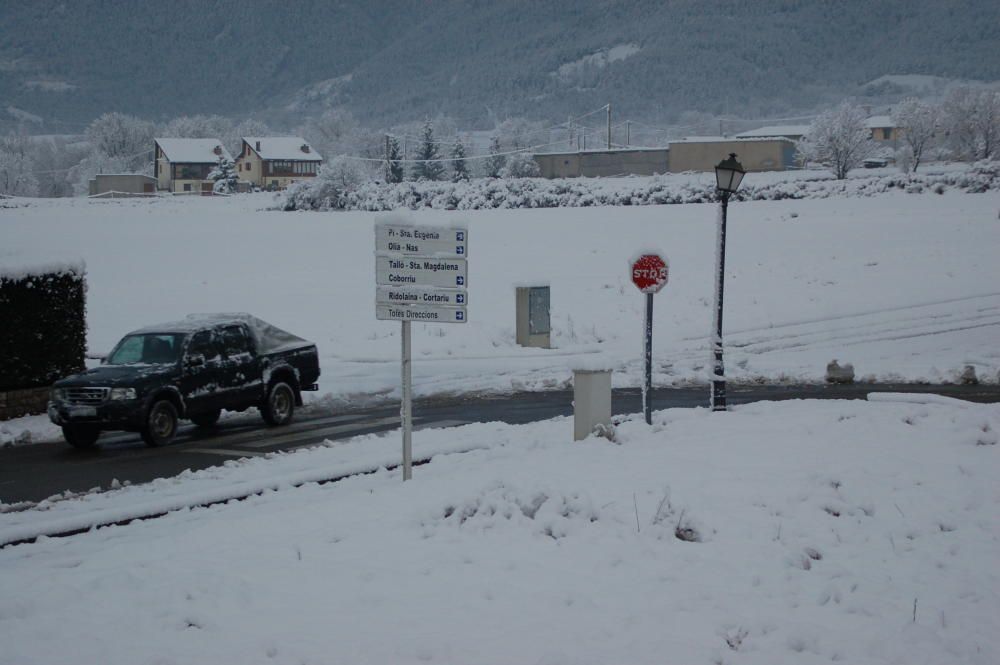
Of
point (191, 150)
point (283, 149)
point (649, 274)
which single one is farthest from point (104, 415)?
point (283, 149)

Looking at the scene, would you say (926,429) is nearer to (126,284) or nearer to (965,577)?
(965,577)

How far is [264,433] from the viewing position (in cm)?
1708

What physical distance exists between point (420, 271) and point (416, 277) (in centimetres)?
8

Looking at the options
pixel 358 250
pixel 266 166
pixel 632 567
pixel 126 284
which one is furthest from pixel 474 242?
pixel 266 166

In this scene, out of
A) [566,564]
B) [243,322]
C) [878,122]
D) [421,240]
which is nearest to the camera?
[566,564]

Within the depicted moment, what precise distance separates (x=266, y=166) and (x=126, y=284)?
11167 cm

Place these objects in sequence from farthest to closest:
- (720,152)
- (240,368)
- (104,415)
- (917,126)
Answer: (720,152) < (917,126) < (240,368) < (104,415)

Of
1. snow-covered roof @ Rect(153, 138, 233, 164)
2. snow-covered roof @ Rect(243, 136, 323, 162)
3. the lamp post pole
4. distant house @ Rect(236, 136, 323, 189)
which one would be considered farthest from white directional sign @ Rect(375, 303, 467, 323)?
snow-covered roof @ Rect(243, 136, 323, 162)

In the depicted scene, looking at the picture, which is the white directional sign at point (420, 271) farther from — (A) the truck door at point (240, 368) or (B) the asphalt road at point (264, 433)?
(A) the truck door at point (240, 368)

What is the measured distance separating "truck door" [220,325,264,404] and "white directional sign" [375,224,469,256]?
6852 mm

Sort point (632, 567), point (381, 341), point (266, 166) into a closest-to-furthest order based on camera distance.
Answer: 1. point (632, 567)
2. point (381, 341)
3. point (266, 166)

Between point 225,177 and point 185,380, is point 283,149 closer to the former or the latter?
point 225,177

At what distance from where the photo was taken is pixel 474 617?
24.2 feet

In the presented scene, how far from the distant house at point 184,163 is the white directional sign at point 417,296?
5283 inches
